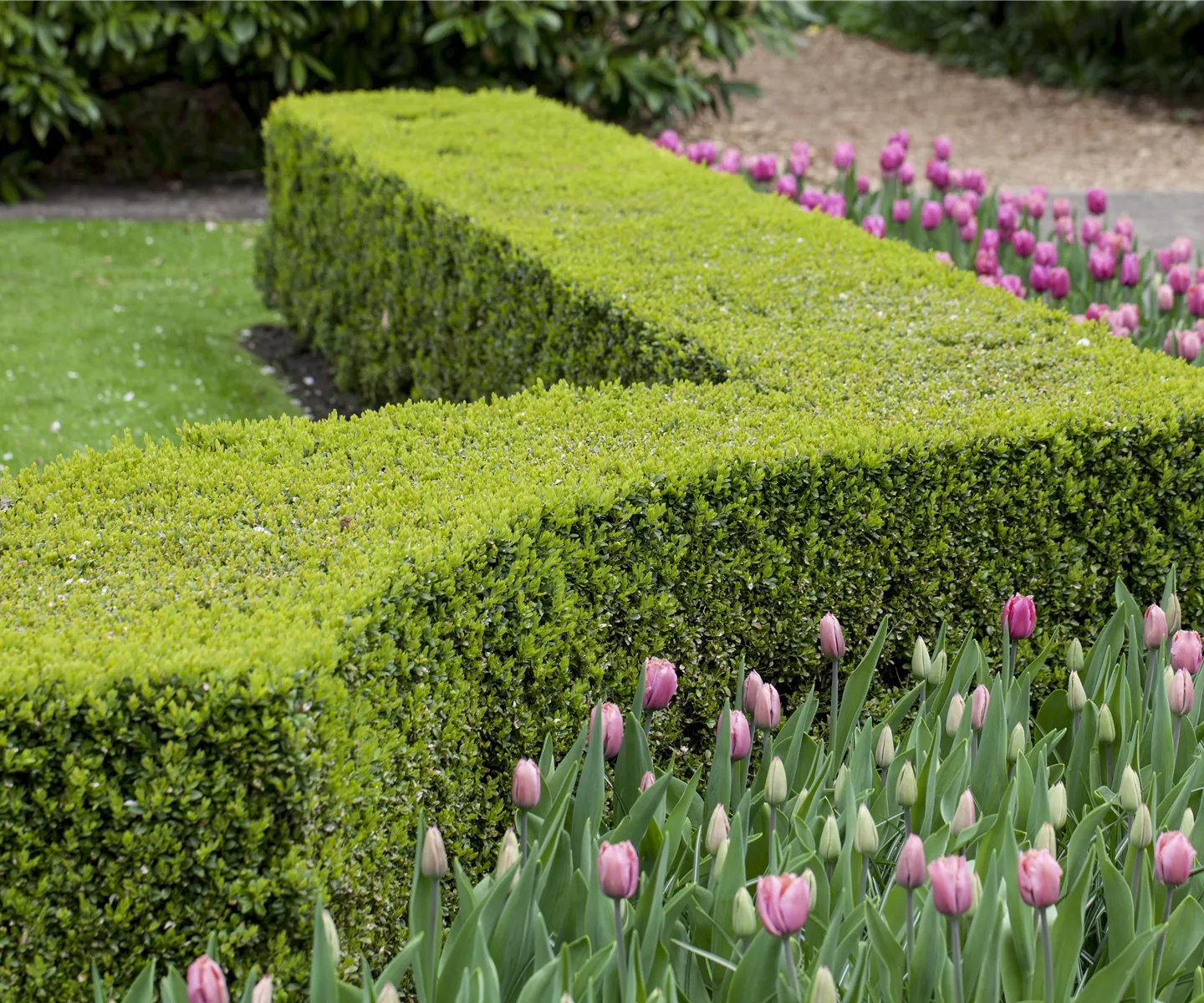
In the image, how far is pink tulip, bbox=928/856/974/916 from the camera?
1.85 m

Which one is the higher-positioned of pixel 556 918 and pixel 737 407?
pixel 737 407

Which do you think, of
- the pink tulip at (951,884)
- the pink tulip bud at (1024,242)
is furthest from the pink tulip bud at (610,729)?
the pink tulip bud at (1024,242)

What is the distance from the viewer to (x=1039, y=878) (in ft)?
6.13

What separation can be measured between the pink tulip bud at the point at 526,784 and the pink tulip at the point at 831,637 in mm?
849

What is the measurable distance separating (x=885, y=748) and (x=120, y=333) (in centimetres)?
602

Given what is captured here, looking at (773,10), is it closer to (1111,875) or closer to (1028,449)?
(1028,449)

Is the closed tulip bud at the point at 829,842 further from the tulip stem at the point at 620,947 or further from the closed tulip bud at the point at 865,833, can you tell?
the tulip stem at the point at 620,947

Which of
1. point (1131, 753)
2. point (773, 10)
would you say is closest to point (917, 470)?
point (1131, 753)

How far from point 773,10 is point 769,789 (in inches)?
382

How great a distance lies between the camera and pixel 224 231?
9828mm

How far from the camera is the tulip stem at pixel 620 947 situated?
195cm

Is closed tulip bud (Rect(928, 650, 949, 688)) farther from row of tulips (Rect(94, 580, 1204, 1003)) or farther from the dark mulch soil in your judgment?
the dark mulch soil

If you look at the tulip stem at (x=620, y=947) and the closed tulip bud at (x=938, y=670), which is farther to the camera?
the closed tulip bud at (x=938, y=670)

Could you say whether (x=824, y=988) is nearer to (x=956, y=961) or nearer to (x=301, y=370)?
(x=956, y=961)
